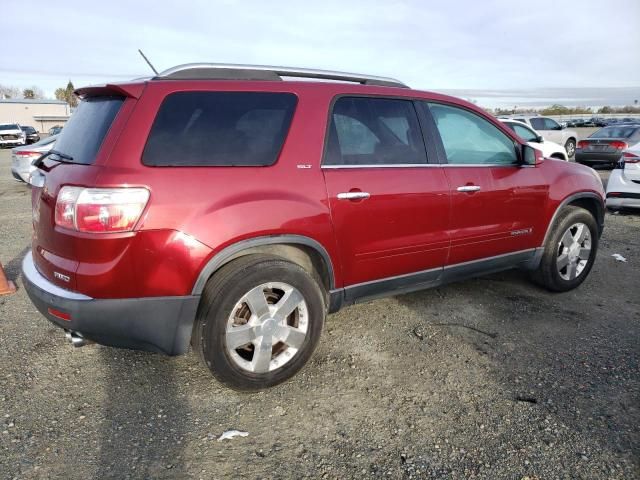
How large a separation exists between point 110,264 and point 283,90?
143cm

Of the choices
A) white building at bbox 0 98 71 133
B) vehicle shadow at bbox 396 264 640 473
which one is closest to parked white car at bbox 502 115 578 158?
vehicle shadow at bbox 396 264 640 473

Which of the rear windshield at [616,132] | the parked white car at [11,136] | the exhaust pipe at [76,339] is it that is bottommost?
the parked white car at [11,136]

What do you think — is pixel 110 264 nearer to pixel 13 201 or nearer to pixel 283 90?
pixel 283 90

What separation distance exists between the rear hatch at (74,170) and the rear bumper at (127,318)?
0.32 ft

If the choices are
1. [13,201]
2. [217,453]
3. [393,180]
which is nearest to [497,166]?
[393,180]

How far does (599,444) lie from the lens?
8.11 feet

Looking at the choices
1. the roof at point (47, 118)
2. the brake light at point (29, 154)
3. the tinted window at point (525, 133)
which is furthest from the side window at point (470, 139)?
the roof at point (47, 118)

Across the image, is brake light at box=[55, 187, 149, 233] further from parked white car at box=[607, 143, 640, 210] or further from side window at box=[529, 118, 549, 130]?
side window at box=[529, 118, 549, 130]

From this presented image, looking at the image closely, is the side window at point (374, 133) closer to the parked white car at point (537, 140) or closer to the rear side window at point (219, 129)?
the rear side window at point (219, 129)

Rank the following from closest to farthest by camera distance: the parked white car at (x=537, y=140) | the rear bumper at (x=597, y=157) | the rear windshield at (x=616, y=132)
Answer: the parked white car at (x=537, y=140), the rear bumper at (x=597, y=157), the rear windshield at (x=616, y=132)

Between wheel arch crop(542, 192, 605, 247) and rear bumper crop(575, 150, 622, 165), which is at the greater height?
wheel arch crop(542, 192, 605, 247)

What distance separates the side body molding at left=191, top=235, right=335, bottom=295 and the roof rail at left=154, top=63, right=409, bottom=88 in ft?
3.25

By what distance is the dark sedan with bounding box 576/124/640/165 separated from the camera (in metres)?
13.8

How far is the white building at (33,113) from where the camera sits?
225 ft
